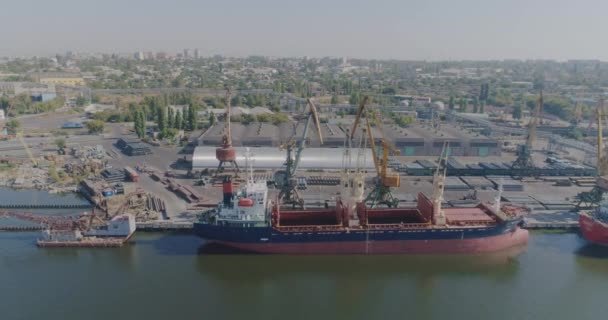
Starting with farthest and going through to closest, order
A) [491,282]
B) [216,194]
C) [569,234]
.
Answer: [216,194] < [569,234] < [491,282]

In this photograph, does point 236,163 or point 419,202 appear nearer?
point 419,202

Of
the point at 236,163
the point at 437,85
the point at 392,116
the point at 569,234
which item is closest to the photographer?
the point at 569,234

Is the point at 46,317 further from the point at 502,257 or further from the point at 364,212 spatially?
the point at 502,257

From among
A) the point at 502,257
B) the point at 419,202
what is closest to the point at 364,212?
the point at 419,202

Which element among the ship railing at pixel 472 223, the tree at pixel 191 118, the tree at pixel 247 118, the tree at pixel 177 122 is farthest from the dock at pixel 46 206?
the tree at pixel 247 118

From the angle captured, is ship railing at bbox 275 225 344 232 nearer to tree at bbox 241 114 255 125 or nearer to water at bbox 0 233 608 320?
water at bbox 0 233 608 320

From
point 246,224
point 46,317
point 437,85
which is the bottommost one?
point 46,317

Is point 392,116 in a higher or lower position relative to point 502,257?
higher
